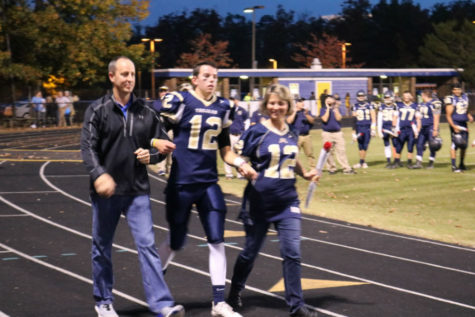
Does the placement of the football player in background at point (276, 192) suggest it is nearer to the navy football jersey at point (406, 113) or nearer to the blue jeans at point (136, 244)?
the blue jeans at point (136, 244)

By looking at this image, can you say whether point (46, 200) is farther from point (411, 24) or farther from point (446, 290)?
point (411, 24)

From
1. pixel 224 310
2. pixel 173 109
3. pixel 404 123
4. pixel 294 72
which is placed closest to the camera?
pixel 224 310

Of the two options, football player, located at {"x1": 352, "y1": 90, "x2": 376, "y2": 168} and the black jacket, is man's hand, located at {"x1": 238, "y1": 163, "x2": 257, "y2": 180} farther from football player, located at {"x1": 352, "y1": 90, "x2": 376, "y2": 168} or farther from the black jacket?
football player, located at {"x1": 352, "y1": 90, "x2": 376, "y2": 168}

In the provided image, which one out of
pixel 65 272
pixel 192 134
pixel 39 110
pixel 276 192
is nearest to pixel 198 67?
pixel 192 134

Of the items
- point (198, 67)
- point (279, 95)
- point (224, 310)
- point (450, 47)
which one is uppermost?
point (450, 47)

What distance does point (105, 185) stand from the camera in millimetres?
5816

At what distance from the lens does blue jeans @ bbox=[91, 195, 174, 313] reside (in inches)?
237

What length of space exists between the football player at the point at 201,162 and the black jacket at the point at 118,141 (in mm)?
447

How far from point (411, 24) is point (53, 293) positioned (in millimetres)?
98553

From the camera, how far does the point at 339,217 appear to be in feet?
41.8

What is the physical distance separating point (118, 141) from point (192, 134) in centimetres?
72

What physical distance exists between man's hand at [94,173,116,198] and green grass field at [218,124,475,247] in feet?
19.7

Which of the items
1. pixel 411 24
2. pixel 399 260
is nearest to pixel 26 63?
pixel 399 260

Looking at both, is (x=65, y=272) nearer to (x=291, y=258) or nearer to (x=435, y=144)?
(x=291, y=258)
